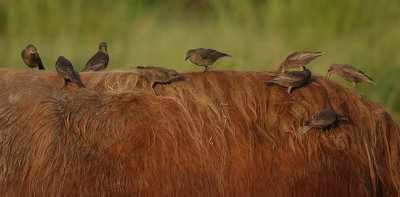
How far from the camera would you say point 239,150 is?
2.69 m

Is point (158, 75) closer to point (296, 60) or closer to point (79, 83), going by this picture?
point (79, 83)

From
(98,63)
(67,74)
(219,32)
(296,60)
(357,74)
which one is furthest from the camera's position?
(219,32)

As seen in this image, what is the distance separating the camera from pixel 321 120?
2715mm

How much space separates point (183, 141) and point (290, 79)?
2.12 feet

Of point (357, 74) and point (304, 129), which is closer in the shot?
point (304, 129)

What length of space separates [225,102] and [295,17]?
4623mm

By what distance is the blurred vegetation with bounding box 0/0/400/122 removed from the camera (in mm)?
6457

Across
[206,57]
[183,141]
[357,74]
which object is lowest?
[183,141]

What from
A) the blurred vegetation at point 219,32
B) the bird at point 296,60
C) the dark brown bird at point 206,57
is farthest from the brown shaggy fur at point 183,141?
the blurred vegetation at point 219,32

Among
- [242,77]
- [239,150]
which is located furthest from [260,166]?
[242,77]

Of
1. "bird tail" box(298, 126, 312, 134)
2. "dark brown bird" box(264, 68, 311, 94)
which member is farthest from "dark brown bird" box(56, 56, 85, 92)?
"bird tail" box(298, 126, 312, 134)

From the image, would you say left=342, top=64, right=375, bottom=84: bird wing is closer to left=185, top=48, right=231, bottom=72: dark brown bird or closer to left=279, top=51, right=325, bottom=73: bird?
left=279, top=51, right=325, bottom=73: bird

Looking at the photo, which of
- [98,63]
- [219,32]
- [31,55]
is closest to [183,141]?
[98,63]

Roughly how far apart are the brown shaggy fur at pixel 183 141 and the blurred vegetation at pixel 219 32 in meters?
3.28
